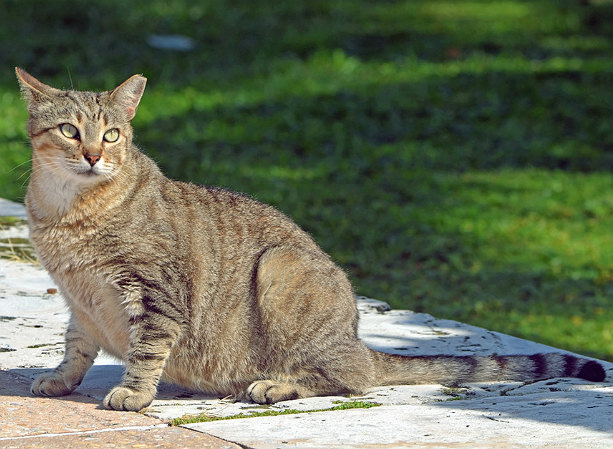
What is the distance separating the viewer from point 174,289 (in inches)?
169

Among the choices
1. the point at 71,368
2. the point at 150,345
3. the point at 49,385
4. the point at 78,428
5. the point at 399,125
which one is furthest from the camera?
the point at 399,125

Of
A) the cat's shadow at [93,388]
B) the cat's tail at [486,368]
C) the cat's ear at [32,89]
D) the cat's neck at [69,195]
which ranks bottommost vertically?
the cat's shadow at [93,388]

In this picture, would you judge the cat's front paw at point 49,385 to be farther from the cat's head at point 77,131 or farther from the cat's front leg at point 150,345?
the cat's head at point 77,131

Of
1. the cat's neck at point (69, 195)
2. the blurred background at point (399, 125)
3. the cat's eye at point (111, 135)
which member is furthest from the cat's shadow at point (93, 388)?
the blurred background at point (399, 125)

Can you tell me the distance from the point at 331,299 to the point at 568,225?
6123 mm

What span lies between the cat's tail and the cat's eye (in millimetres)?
1414

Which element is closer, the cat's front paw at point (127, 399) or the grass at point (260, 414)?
the grass at point (260, 414)

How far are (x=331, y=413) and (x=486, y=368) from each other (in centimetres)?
83

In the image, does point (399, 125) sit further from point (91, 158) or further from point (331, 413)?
point (331, 413)

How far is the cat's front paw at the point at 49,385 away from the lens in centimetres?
434

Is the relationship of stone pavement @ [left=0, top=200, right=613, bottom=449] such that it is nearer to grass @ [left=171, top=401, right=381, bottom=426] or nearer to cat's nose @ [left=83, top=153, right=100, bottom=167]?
grass @ [left=171, top=401, right=381, bottom=426]

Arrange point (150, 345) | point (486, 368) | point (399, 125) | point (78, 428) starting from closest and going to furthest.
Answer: point (78, 428) → point (150, 345) → point (486, 368) → point (399, 125)

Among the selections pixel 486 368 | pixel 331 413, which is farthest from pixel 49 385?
pixel 486 368

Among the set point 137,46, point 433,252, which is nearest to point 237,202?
point 433,252
